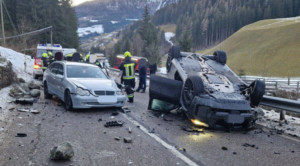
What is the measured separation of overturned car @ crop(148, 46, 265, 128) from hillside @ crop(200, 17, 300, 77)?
40106 millimetres

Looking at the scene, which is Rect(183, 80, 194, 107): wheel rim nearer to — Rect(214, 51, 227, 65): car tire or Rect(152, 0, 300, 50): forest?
Rect(214, 51, 227, 65): car tire

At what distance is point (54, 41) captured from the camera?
155 feet

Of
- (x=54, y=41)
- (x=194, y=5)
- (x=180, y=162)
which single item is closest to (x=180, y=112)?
(x=180, y=162)

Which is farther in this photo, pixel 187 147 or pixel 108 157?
pixel 187 147

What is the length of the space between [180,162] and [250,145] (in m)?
1.80

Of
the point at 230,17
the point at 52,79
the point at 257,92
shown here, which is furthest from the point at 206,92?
the point at 230,17

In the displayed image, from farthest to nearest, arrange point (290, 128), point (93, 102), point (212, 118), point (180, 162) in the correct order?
1. point (93, 102)
2. point (290, 128)
3. point (212, 118)
4. point (180, 162)

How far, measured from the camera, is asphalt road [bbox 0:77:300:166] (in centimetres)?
387

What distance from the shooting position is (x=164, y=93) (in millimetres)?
6996

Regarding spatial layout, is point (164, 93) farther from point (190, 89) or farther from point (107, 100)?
point (107, 100)

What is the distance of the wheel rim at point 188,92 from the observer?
20.1ft

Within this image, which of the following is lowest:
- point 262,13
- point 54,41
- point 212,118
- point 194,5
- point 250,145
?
point 250,145

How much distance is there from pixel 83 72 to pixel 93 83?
1.02 metres

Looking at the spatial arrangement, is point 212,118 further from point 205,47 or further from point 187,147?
point 205,47
